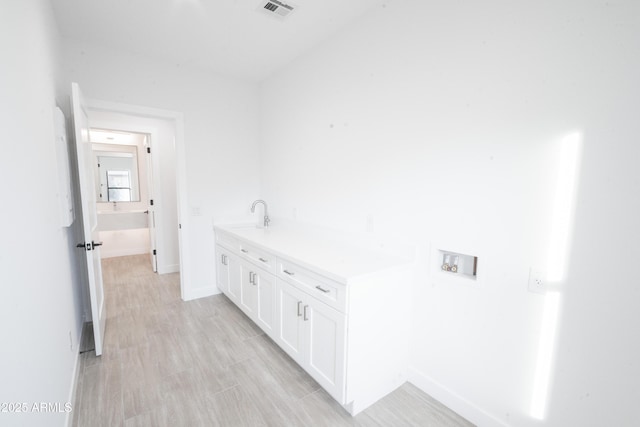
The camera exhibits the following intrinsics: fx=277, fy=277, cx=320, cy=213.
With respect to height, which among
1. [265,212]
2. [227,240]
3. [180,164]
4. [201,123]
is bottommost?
[227,240]

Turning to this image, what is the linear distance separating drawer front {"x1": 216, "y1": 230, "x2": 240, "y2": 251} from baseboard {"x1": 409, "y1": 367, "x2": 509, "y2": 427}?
6.59ft

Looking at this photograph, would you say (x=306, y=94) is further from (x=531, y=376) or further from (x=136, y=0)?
(x=531, y=376)

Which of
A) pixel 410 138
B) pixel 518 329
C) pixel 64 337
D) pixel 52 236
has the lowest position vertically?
pixel 64 337

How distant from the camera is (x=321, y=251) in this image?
2227 millimetres

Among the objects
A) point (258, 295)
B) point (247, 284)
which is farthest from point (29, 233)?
point (247, 284)

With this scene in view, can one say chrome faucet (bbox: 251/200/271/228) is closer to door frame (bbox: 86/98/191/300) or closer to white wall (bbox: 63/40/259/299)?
white wall (bbox: 63/40/259/299)

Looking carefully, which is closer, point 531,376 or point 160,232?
point 531,376

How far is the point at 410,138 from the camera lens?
6.21 ft

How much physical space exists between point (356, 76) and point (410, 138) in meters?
0.78

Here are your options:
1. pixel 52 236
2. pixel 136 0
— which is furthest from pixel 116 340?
pixel 136 0

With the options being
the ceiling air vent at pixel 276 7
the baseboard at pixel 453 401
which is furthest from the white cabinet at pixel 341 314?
the ceiling air vent at pixel 276 7

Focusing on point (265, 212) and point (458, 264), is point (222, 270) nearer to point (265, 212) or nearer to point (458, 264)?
point (265, 212)

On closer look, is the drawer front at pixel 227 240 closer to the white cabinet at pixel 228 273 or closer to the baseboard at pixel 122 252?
the white cabinet at pixel 228 273

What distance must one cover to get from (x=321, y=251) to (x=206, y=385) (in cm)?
125
